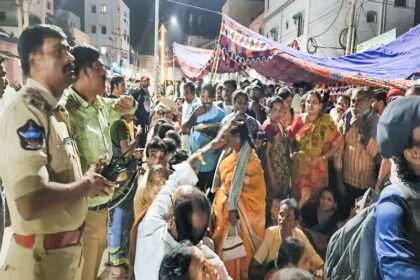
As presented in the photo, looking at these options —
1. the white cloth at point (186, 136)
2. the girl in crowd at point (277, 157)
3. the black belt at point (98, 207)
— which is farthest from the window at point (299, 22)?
the black belt at point (98, 207)

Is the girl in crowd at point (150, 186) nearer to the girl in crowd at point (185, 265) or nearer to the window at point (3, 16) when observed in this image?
the girl in crowd at point (185, 265)

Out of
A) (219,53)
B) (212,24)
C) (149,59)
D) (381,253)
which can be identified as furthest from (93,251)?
(149,59)

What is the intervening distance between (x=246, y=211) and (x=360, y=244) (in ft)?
6.20

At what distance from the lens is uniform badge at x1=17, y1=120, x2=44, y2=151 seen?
1.43 m

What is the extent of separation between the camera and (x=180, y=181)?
205 cm

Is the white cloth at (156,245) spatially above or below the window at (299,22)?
below

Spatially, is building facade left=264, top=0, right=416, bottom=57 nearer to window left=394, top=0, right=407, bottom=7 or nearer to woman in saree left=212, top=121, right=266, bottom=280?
window left=394, top=0, right=407, bottom=7

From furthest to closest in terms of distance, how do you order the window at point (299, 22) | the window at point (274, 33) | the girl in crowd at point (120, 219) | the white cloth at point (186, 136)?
A: the window at point (274, 33) < the window at point (299, 22) < the white cloth at point (186, 136) < the girl in crowd at point (120, 219)

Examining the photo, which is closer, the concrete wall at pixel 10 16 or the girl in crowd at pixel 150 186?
the girl in crowd at pixel 150 186

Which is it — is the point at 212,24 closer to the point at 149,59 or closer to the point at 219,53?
the point at 149,59

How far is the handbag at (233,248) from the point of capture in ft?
10.3

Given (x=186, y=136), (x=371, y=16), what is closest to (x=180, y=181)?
(x=186, y=136)

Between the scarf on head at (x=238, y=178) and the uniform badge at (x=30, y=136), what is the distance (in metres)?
1.96

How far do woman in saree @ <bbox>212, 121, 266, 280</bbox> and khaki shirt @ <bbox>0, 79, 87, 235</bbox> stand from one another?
5.41 ft
